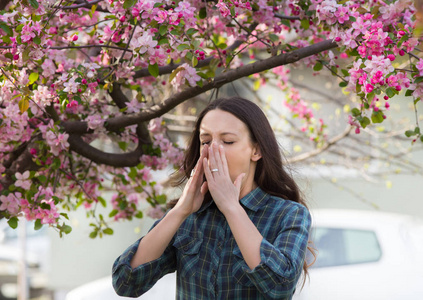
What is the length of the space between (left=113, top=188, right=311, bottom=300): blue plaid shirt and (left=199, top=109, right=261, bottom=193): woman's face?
0.35ft

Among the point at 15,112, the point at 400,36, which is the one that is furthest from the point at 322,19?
the point at 15,112

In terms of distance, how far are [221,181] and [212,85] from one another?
3.53 feet

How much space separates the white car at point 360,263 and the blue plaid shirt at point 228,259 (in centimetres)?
221

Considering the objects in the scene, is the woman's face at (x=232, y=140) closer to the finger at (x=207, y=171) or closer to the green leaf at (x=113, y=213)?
the finger at (x=207, y=171)

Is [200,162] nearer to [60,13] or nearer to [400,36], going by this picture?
[400,36]

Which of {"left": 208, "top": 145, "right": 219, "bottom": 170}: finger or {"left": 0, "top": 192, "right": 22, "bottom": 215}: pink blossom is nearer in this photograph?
{"left": 208, "top": 145, "right": 219, "bottom": 170}: finger

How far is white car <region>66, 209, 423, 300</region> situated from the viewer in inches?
175

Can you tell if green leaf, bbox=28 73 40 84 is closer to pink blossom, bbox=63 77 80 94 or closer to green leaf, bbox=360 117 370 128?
pink blossom, bbox=63 77 80 94

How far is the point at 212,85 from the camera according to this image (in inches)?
118

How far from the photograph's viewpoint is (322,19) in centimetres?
280

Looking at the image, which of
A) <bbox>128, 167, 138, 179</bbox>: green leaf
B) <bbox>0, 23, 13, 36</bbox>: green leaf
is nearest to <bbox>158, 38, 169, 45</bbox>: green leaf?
<bbox>0, 23, 13, 36</bbox>: green leaf

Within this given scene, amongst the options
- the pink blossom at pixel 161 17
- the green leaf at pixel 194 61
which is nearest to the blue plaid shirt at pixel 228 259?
the green leaf at pixel 194 61

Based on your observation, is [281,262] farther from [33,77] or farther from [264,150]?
[33,77]

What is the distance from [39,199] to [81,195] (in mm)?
884
